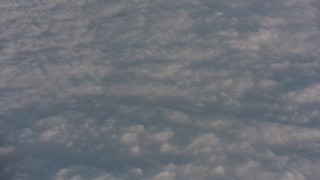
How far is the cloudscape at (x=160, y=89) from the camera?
387cm

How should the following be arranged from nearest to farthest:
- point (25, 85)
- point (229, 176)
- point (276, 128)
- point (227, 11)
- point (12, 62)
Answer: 1. point (229, 176)
2. point (276, 128)
3. point (25, 85)
4. point (12, 62)
5. point (227, 11)

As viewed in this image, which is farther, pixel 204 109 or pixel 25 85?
pixel 25 85

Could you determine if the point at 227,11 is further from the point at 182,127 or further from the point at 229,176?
the point at 229,176

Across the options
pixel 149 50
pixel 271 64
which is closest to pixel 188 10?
pixel 149 50

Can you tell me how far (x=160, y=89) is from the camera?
470cm

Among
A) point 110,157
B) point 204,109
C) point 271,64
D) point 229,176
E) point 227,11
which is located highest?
point 227,11

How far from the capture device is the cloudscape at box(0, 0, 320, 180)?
12.7ft

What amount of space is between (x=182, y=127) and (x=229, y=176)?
0.75 metres

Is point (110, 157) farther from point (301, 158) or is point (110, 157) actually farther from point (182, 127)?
point (301, 158)

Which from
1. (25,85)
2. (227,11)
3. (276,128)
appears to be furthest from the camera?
(227,11)

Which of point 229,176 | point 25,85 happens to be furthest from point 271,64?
point 25,85

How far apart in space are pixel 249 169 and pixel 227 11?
2.99m

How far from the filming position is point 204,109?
4457 mm

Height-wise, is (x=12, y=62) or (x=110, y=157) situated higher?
(x=12, y=62)
